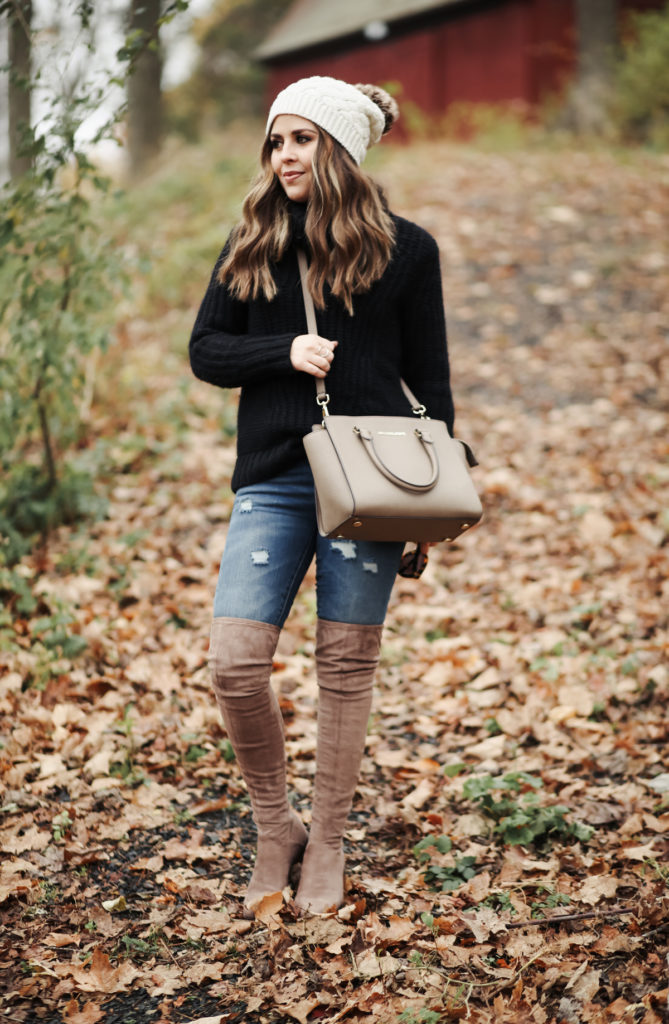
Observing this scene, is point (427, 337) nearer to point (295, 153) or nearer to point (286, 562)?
point (295, 153)

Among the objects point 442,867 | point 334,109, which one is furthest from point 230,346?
point 442,867

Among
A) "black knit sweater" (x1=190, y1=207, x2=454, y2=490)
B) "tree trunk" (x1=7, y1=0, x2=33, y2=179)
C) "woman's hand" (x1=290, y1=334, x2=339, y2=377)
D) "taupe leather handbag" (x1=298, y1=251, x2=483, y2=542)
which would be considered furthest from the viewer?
"tree trunk" (x1=7, y1=0, x2=33, y2=179)

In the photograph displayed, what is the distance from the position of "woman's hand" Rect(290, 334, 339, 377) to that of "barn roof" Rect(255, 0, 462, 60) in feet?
58.6

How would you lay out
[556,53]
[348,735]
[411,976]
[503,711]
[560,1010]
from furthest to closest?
[556,53] → [503,711] → [348,735] → [411,976] → [560,1010]

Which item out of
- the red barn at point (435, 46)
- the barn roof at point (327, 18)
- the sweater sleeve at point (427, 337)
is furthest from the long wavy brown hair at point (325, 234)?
the barn roof at point (327, 18)

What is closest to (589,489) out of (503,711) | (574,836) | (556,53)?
(503,711)

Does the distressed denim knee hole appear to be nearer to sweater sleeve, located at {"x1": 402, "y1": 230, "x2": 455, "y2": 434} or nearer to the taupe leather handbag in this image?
the taupe leather handbag

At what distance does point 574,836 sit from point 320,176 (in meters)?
2.36

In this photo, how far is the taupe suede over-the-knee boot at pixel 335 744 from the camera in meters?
2.58

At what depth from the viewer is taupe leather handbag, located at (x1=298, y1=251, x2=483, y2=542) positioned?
2275mm

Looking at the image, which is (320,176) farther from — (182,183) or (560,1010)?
(182,183)

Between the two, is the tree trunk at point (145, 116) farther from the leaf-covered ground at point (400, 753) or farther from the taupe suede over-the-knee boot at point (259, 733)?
the taupe suede over-the-knee boot at point (259, 733)

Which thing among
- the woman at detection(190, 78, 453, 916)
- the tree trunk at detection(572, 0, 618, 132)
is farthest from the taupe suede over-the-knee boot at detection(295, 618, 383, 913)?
the tree trunk at detection(572, 0, 618, 132)

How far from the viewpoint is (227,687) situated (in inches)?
97.2
